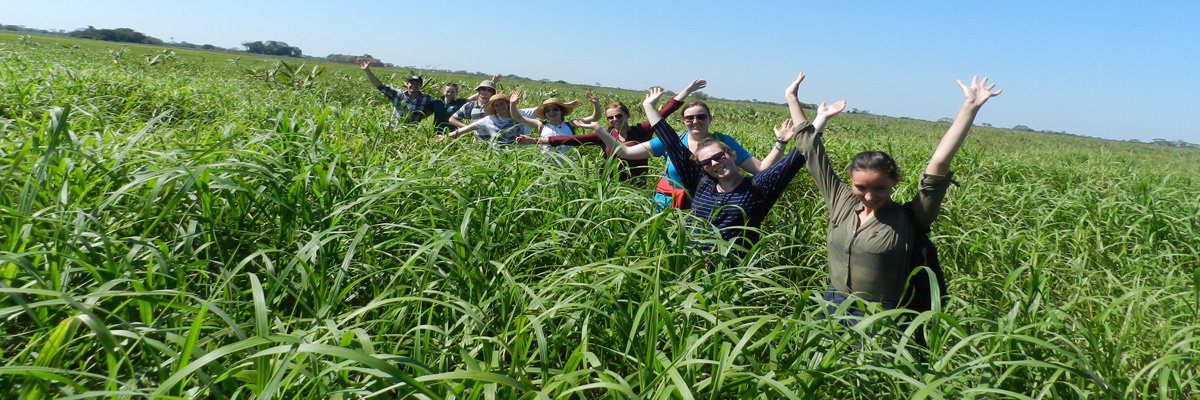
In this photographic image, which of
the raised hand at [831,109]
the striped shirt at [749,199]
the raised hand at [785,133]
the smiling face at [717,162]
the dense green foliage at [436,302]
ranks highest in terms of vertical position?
the raised hand at [831,109]

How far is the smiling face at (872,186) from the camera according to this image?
7.20 feet

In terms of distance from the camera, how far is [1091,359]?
2035mm

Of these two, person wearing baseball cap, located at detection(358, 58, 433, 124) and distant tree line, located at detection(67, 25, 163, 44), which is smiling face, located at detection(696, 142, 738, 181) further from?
distant tree line, located at detection(67, 25, 163, 44)

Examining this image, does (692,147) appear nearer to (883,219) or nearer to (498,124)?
(883,219)

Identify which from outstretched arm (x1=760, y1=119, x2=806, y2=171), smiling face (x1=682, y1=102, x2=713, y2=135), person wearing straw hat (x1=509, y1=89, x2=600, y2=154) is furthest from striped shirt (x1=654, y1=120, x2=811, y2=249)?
person wearing straw hat (x1=509, y1=89, x2=600, y2=154)

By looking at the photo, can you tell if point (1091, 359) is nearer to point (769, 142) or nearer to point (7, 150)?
point (7, 150)

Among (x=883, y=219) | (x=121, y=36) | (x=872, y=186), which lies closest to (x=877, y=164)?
(x=872, y=186)

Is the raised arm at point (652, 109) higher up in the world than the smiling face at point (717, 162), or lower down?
higher up

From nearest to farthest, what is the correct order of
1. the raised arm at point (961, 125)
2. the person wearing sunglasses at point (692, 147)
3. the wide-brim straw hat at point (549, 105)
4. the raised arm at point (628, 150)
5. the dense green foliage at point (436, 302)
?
the dense green foliage at point (436, 302), the raised arm at point (961, 125), the person wearing sunglasses at point (692, 147), the raised arm at point (628, 150), the wide-brim straw hat at point (549, 105)

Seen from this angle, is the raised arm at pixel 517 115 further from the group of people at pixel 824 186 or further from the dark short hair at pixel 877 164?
the dark short hair at pixel 877 164

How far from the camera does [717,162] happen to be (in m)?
2.90

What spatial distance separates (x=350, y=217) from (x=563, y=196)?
883 mm

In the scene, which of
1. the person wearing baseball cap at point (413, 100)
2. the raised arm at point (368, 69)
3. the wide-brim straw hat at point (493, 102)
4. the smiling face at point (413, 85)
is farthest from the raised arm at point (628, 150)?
the raised arm at point (368, 69)

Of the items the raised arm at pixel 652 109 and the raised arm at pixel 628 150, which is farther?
the raised arm at pixel 628 150
